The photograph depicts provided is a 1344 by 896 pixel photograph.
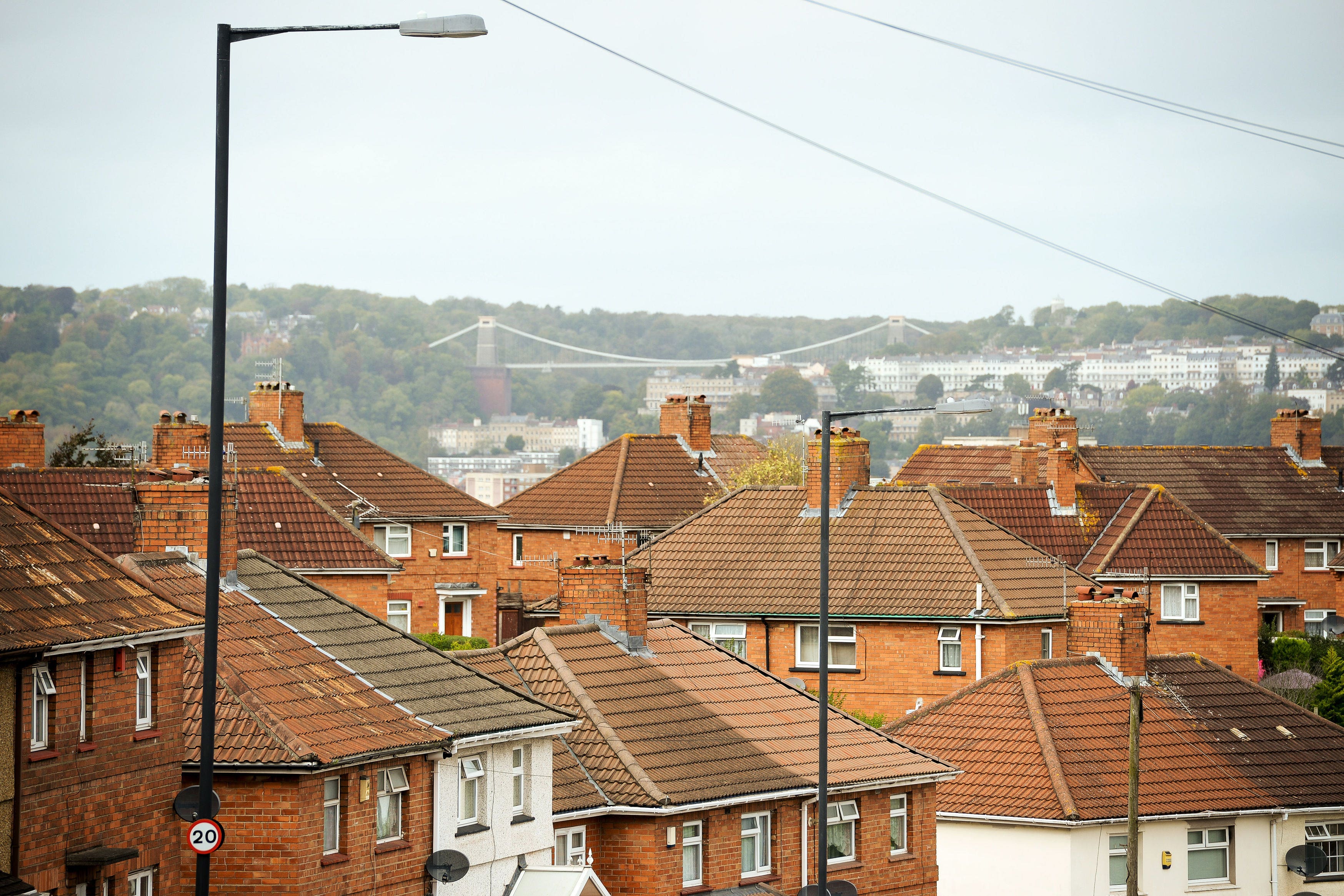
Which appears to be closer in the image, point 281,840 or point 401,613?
point 281,840

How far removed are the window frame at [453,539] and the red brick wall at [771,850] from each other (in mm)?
33277

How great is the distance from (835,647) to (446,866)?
2267 centimetres

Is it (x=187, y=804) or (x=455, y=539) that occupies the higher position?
(x=455, y=539)

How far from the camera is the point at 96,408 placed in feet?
530

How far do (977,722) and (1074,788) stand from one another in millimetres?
3084

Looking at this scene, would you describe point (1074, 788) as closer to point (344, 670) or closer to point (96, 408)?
point (344, 670)

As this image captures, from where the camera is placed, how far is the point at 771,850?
96.7ft

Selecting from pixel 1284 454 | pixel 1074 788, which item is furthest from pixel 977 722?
pixel 1284 454

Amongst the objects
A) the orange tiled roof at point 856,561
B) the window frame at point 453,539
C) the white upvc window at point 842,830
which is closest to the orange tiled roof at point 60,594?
the white upvc window at point 842,830

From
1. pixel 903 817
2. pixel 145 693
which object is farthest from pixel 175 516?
pixel 903 817

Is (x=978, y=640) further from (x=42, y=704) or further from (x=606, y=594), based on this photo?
(x=42, y=704)

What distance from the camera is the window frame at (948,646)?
44.3m

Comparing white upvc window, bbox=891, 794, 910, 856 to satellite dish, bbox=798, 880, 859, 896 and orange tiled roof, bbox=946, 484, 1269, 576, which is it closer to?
satellite dish, bbox=798, 880, 859, 896

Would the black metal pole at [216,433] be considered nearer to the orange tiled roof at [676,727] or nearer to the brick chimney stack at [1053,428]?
the orange tiled roof at [676,727]
